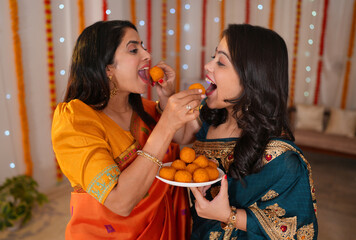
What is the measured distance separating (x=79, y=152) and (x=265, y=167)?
0.79 m

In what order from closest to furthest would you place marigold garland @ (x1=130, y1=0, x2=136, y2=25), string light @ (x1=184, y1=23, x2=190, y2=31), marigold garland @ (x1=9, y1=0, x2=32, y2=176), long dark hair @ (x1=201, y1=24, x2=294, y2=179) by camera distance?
1. long dark hair @ (x1=201, y1=24, x2=294, y2=179)
2. marigold garland @ (x1=9, y1=0, x2=32, y2=176)
3. marigold garland @ (x1=130, y1=0, x2=136, y2=25)
4. string light @ (x1=184, y1=23, x2=190, y2=31)

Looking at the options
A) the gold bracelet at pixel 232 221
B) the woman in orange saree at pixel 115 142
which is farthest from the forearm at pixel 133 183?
the gold bracelet at pixel 232 221

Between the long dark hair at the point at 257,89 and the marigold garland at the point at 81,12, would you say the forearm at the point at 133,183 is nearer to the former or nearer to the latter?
the long dark hair at the point at 257,89

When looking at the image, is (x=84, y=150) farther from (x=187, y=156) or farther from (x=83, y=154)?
(x=187, y=156)

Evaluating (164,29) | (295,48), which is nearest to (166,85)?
(164,29)

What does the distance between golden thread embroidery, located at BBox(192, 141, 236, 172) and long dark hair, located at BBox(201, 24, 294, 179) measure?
0.05m

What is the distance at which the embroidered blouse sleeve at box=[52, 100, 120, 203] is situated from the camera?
1075 mm

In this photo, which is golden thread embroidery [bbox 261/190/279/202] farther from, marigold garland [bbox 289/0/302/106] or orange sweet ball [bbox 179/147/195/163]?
marigold garland [bbox 289/0/302/106]

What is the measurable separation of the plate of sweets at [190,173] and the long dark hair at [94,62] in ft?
1.49

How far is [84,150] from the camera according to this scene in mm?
1093

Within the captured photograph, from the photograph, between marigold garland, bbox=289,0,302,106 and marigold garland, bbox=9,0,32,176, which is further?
marigold garland, bbox=289,0,302,106

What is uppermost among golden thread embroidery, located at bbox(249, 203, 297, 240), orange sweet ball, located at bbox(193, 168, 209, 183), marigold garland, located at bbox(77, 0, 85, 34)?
marigold garland, located at bbox(77, 0, 85, 34)

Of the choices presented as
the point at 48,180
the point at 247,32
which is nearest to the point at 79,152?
the point at 247,32

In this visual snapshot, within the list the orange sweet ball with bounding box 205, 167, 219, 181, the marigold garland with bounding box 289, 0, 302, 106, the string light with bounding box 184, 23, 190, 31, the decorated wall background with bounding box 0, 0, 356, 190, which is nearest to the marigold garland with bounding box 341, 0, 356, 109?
the decorated wall background with bounding box 0, 0, 356, 190
